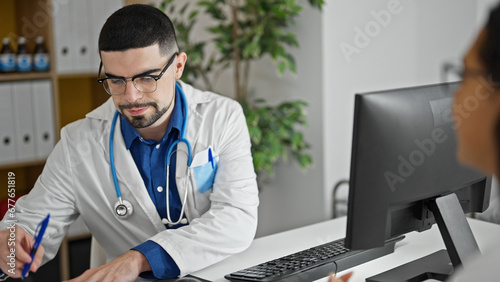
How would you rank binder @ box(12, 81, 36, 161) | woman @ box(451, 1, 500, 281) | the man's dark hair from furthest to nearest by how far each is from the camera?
binder @ box(12, 81, 36, 161) → the man's dark hair → woman @ box(451, 1, 500, 281)

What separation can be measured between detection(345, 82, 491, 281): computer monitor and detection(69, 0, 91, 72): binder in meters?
2.13

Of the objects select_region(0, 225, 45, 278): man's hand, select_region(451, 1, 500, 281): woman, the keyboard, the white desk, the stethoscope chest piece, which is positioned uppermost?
select_region(451, 1, 500, 281): woman

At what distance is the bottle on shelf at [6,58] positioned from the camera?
292 centimetres

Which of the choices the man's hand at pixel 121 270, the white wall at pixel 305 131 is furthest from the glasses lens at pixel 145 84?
the white wall at pixel 305 131

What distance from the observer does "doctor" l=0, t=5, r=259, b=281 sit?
164cm

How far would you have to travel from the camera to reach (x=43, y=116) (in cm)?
300

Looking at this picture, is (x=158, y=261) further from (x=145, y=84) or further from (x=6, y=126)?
(x=6, y=126)

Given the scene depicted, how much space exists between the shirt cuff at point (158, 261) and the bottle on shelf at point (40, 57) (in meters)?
1.73

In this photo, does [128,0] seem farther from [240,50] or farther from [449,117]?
[449,117]

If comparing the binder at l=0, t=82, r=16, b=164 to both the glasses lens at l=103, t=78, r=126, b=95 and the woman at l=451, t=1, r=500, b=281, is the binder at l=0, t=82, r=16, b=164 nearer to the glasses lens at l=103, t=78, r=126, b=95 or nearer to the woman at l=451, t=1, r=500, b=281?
the glasses lens at l=103, t=78, r=126, b=95

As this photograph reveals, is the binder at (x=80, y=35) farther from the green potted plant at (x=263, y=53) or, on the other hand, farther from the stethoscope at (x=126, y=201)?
the stethoscope at (x=126, y=201)

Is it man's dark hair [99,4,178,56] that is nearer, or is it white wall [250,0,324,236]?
man's dark hair [99,4,178,56]

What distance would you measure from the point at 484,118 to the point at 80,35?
251 cm

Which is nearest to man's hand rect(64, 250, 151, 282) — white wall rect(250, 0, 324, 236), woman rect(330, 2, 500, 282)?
woman rect(330, 2, 500, 282)
